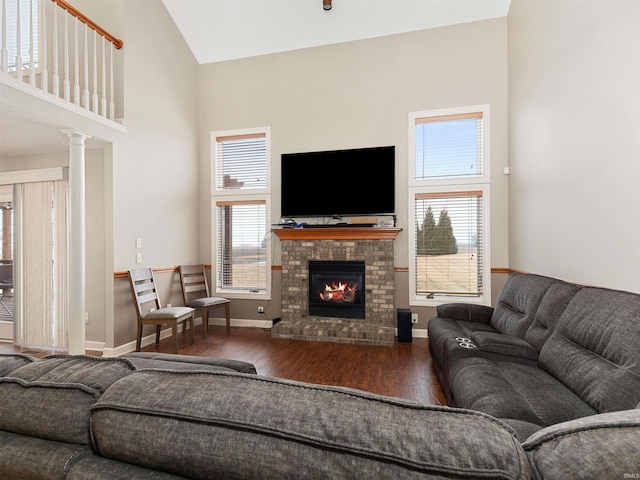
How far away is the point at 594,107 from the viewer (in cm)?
217

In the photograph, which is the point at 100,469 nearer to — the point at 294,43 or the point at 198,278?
the point at 198,278

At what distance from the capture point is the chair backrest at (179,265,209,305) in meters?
4.55

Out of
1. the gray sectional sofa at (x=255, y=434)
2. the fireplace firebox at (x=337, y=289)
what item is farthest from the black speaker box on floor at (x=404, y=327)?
the gray sectional sofa at (x=255, y=434)

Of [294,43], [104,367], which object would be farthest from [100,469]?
[294,43]

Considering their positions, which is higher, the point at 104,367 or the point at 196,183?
the point at 196,183

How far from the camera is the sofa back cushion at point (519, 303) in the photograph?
239 centimetres

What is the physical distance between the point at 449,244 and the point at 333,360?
7.29 ft

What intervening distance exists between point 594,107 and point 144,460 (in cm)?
305

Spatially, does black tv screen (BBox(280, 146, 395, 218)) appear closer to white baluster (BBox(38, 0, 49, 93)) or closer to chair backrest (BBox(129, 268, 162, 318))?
chair backrest (BBox(129, 268, 162, 318))

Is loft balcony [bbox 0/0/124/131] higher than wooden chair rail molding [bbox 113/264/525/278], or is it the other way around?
loft balcony [bbox 0/0/124/131]

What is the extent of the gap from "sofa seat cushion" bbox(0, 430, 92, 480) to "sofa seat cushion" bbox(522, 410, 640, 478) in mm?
833

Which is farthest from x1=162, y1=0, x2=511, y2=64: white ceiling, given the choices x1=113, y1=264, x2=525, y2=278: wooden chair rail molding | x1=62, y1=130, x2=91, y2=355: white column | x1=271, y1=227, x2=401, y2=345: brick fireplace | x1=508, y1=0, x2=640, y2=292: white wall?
x1=113, y1=264, x2=525, y2=278: wooden chair rail molding

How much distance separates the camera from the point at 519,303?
8.72 feet

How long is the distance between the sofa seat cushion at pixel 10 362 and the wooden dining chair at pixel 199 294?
11.2 feet
